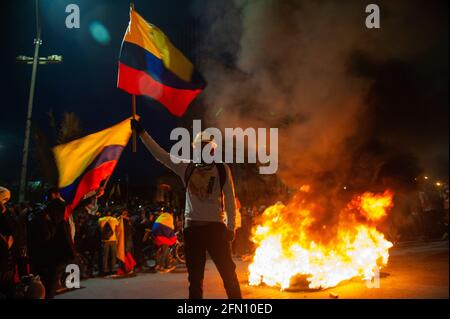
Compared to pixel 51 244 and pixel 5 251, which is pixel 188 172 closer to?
pixel 51 244

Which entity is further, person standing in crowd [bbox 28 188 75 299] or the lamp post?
the lamp post

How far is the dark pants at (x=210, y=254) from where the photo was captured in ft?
12.5

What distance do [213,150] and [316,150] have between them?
4.94 meters

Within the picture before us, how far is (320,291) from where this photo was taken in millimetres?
5973

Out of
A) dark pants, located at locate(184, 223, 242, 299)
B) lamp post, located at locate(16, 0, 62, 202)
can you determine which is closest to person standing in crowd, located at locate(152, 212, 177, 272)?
dark pants, located at locate(184, 223, 242, 299)

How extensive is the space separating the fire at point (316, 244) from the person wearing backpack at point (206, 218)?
264cm

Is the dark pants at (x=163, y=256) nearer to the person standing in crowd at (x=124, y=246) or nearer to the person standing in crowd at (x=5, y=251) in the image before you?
the person standing in crowd at (x=124, y=246)

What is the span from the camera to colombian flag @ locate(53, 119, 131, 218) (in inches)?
206

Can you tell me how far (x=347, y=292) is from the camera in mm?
5730

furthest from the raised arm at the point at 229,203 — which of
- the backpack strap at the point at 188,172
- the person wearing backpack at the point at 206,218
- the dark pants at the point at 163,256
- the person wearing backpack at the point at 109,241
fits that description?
the dark pants at the point at 163,256

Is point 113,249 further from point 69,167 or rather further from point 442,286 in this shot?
point 442,286

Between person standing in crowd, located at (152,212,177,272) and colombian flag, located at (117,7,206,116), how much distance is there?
4.63 meters

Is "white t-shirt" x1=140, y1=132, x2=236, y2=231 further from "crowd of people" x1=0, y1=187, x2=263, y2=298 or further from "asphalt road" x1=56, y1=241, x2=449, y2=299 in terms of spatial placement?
"asphalt road" x1=56, y1=241, x2=449, y2=299

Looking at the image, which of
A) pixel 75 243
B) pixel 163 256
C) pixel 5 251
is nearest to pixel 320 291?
pixel 5 251
